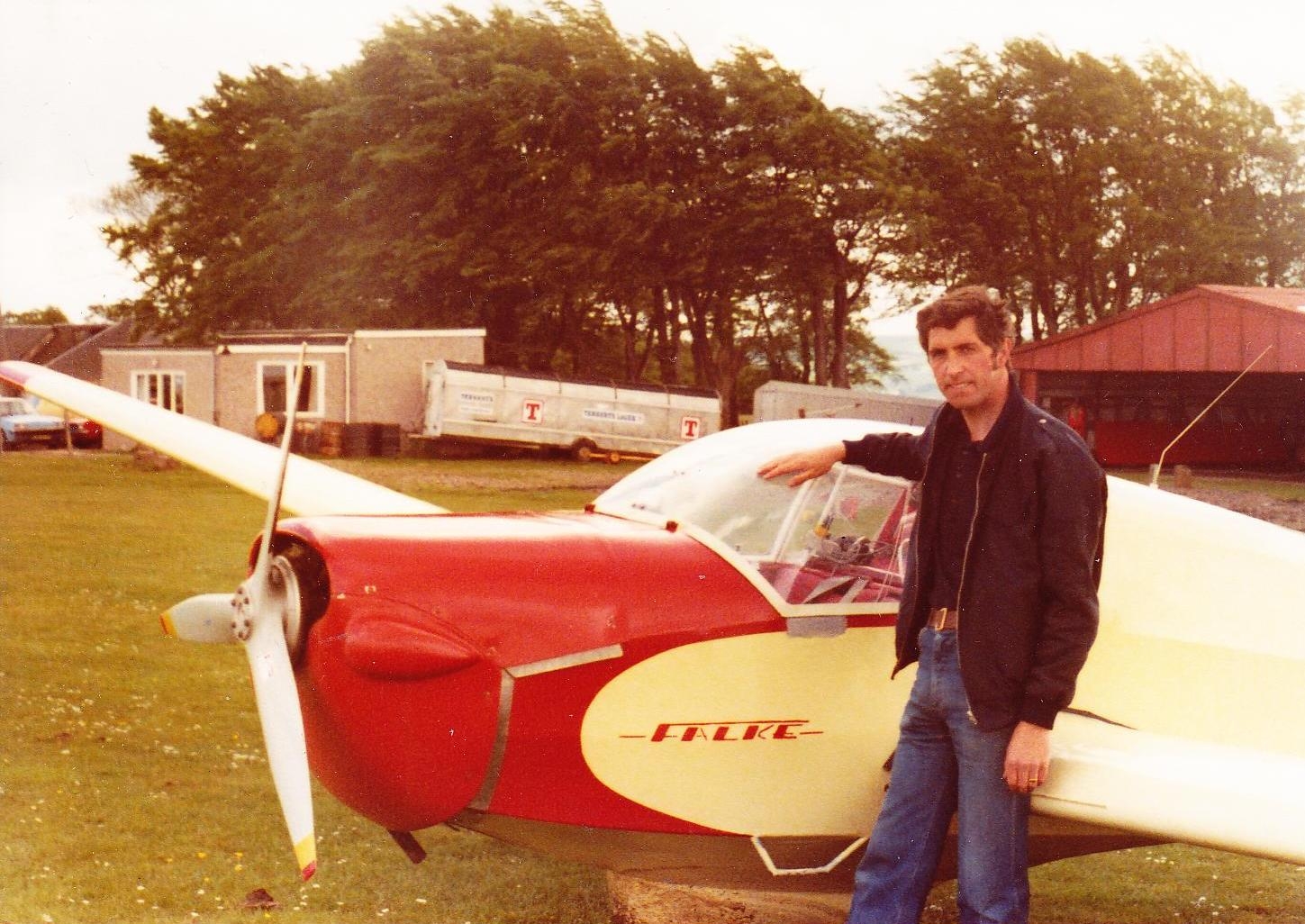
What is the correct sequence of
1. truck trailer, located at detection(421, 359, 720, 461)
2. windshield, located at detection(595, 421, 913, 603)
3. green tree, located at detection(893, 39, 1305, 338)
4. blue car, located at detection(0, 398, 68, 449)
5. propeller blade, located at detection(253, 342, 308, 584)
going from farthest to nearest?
blue car, located at detection(0, 398, 68, 449) < truck trailer, located at detection(421, 359, 720, 461) < green tree, located at detection(893, 39, 1305, 338) < windshield, located at detection(595, 421, 913, 603) < propeller blade, located at detection(253, 342, 308, 584)

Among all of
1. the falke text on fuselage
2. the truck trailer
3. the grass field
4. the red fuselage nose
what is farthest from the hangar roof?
the red fuselage nose

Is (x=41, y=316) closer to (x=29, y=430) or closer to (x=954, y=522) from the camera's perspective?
(x=29, y=430)

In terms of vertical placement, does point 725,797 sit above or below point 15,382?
below

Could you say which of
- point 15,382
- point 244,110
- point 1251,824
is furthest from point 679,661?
point 244,110

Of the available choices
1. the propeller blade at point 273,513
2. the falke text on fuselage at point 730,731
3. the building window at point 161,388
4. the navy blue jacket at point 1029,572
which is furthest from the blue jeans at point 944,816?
the building window at point 161,388

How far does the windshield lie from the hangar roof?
1499 centimetres

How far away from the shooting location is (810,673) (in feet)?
12.5

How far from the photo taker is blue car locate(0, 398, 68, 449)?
1253 inches

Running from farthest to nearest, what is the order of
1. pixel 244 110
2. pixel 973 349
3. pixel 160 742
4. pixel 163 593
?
1. pixel 244 110
2. pixel 163 593
3. pixel 160 742
4. pixel 973 349

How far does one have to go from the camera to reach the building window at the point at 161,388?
31.0m

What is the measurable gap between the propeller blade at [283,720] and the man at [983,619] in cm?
143

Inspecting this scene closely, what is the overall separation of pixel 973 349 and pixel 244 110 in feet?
138

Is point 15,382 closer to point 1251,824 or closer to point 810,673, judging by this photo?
point 810,673

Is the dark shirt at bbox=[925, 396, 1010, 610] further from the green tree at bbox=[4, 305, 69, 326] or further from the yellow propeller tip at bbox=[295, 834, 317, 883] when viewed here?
the green tree at bbox=[4, 305, 69, 326]
